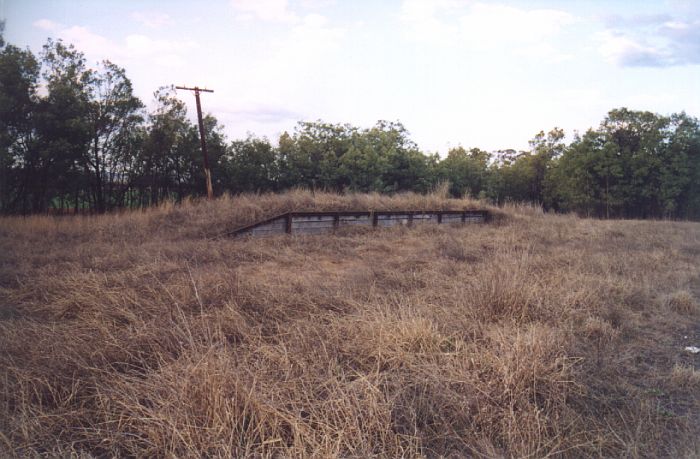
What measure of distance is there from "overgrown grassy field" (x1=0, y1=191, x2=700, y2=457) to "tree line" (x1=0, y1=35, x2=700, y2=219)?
5.35 metres

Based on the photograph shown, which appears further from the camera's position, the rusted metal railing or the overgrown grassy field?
the rusted metal railing

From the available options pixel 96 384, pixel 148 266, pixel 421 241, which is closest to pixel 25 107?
pixel 148 266

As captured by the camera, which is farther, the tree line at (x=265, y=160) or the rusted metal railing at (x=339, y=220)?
the tree line at (x=265, y=160)

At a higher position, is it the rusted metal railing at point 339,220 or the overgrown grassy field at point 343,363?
the rusted metal railing at point 339,220

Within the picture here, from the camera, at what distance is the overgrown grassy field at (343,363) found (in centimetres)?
228

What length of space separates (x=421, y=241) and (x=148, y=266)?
6101 mm

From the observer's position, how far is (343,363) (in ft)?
10.1

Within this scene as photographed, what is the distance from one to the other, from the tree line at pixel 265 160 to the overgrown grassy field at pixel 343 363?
535cm

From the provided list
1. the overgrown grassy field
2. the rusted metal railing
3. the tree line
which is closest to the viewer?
the overgrown grassy field

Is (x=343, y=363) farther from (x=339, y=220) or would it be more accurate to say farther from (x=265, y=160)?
(x=265, y=160)

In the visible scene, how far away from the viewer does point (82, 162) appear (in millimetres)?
17094

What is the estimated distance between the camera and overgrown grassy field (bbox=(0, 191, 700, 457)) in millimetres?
2275

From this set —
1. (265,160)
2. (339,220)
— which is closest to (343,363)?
(339,220)

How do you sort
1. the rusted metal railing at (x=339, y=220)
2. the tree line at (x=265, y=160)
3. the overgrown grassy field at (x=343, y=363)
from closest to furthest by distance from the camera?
the overgrown grassy field at (x=343, y=363) → the rusted metal railing at (x=339, y=220) → the tree line at (x=265, y=160)
